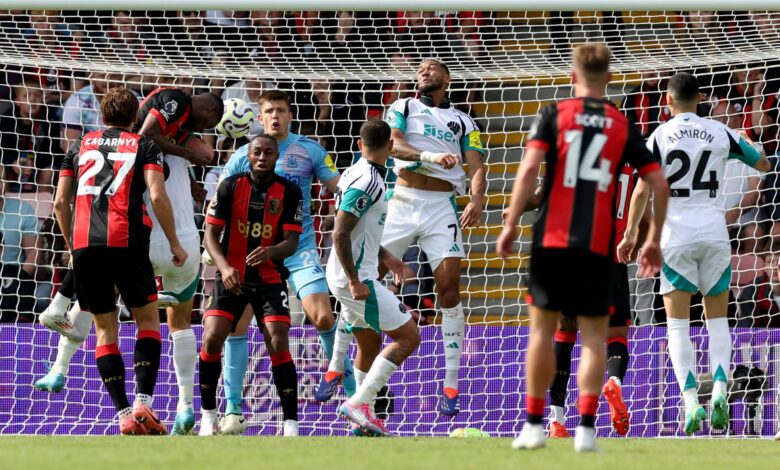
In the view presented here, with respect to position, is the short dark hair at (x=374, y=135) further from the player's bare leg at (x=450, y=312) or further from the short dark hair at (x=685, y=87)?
the short dark hair at (x=685, y=87)

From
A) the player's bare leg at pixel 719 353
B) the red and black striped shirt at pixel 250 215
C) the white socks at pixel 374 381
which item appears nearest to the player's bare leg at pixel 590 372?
the white socks at pixel 374 381

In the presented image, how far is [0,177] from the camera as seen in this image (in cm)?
1209

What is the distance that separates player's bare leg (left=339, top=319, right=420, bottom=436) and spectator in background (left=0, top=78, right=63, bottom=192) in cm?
486

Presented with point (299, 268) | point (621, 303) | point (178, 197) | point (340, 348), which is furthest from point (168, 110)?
point (621, 303)

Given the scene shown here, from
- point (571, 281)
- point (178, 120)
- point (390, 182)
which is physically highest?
point (178, 120)

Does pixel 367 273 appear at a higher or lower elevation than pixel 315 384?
higher

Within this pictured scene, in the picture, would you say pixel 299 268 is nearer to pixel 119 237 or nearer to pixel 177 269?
pixel 177 269

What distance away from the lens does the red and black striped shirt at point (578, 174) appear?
5.81 metres

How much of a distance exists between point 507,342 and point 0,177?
5.17 metres

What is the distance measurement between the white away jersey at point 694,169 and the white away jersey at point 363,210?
181cm

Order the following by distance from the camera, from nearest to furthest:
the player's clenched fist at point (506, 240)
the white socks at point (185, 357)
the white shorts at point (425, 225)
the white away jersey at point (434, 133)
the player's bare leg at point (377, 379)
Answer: the player's clenched fist at point (506, 240) → the player's bare leg at point (377, 379) → the white socks at point (185, 357) → the white shorts at point (425, 225) → the white away jersey at point (434, 133)

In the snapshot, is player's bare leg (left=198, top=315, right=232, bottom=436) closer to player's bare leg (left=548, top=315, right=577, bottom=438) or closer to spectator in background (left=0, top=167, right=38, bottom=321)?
player's bare leg (left=548, top=315, right=577, bottom=438)

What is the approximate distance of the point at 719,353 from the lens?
801 centimetres

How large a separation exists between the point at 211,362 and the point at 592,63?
3623 millimetres
